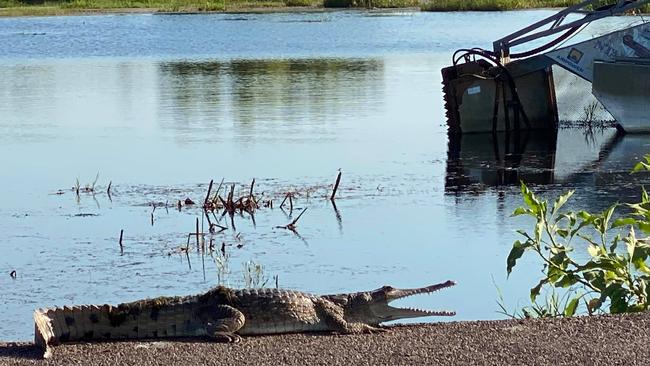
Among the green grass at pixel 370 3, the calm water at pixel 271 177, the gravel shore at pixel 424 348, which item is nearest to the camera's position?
the gravel shore at pixel 424 348

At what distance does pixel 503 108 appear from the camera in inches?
886

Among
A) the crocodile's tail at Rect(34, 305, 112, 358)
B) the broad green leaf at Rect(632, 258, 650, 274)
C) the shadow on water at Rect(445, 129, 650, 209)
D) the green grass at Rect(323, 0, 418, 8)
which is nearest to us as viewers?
the crocodile's tail at Rect(34, 305, 112, 358)

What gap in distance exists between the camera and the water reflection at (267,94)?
23.8m

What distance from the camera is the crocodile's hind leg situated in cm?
741

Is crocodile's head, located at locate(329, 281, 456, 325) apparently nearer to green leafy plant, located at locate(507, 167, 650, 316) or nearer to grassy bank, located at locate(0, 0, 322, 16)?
green leafy plant, located at locate(507, 167, 650, 316)

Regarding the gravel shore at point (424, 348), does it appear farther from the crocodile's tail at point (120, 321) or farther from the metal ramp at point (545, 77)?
the metal ramp at point (545, 77)

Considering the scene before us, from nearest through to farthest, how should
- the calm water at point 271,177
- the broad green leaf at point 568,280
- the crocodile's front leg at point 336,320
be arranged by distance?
the crocodile's front leg at point 336,320 < the broad green leaf at point 568,280 < the calm water at point 271,177

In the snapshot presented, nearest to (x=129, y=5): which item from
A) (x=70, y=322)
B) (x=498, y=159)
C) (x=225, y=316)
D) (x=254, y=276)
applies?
(x=498, y=159)

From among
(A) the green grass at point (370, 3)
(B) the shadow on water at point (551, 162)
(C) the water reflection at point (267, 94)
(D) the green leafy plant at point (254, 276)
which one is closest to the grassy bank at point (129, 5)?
(A) the green grass at point (370, 3)

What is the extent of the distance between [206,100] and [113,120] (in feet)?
11.3

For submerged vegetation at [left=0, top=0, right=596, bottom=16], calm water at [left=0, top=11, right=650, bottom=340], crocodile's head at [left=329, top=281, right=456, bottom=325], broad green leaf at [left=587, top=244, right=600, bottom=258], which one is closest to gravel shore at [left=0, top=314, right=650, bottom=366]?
crocodile's head at [left=329, top=281, right=456, bottom=325]

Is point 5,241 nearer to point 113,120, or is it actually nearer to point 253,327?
point 253,327

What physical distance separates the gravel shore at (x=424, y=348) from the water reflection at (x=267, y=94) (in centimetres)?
1472

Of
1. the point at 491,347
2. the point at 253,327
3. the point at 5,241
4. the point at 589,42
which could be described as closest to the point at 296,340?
the point at 253,327
